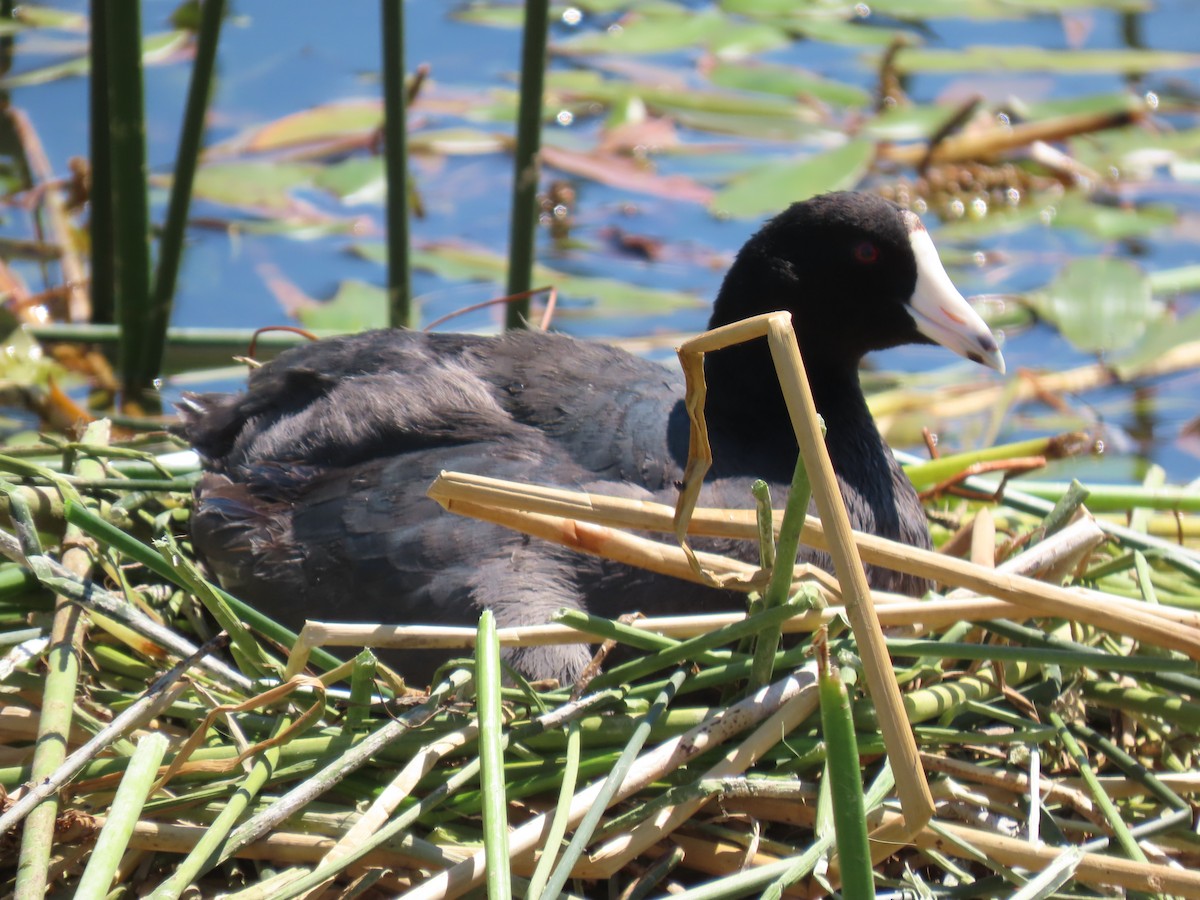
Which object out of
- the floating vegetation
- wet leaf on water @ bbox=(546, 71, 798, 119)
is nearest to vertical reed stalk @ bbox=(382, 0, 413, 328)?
the floating vegetation

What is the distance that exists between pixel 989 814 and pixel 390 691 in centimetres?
72

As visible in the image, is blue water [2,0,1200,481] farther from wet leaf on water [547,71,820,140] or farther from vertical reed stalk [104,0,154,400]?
vertical reed stalk [104,0,154,400]

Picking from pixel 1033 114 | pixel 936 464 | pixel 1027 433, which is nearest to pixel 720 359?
pixel 936 464

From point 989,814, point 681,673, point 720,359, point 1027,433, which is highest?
point 720,359

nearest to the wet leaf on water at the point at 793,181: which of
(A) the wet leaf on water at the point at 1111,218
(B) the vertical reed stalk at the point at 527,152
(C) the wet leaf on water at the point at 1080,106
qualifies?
(A) the wet leaf on water at the point at 1111,218

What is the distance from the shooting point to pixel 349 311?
3672 mm

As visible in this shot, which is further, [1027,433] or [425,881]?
[1027,433]

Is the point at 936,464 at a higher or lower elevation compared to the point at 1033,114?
lower

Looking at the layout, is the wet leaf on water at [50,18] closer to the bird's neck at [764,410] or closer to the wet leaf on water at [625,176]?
the wet leaf on water at [625,176]

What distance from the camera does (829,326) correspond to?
89.0 inches

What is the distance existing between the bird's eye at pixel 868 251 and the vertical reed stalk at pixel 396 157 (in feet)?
3.53

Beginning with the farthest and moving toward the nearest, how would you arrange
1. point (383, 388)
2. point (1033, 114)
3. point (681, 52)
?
point (681, 52)
point (1033, 114)
point (383, 388)

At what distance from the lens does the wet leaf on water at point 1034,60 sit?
506cm

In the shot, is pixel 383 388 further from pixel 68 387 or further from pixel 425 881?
pixel 68 387
